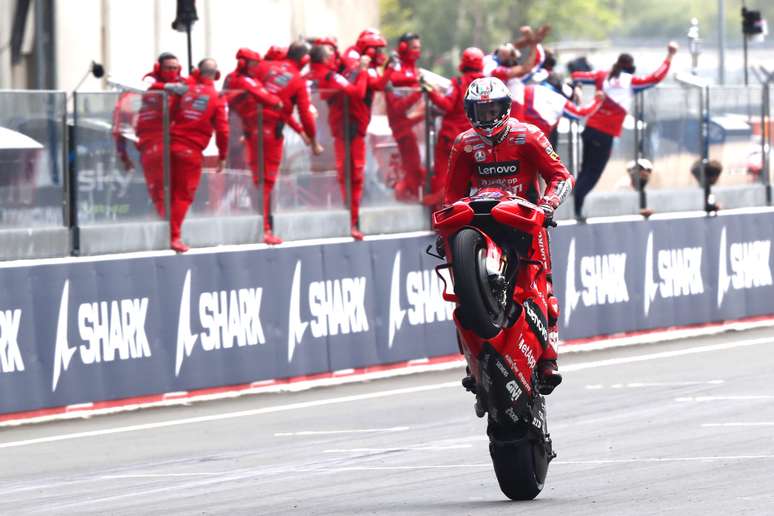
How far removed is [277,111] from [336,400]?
290cm

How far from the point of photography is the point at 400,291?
18.6m

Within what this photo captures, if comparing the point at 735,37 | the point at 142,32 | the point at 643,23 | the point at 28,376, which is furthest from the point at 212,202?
the point at 643,23

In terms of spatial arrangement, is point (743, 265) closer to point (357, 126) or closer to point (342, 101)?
point (357, 126)

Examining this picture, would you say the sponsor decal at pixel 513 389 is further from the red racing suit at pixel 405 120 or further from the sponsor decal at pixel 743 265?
the sponsor decal at pixel 743 265

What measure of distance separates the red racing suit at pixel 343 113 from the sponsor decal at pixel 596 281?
2887 millimetres

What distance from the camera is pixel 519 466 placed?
997 centimetres

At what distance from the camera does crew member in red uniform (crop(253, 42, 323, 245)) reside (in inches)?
692

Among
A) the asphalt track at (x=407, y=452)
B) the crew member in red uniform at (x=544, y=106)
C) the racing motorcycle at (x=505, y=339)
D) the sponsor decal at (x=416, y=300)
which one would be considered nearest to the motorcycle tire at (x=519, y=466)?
the racing motorcycle at (x=505, y=339)

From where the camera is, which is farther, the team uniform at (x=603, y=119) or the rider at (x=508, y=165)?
the team uniform at (x=603, y=119)

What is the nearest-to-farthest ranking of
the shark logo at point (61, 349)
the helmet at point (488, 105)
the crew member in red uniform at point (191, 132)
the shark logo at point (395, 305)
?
the helmet at point (488, 105), the shark logo at point (61, 349), the crew member in red uniform at point (191, 132), the shark logo at point (395, 305)

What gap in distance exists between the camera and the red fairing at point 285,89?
17.6m

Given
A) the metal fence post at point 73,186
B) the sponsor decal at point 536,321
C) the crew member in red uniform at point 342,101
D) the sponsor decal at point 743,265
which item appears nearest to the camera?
the sponsor decal at point 536,321

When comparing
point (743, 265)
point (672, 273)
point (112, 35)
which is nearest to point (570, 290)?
point (672, 273)

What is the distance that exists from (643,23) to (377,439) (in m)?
152
